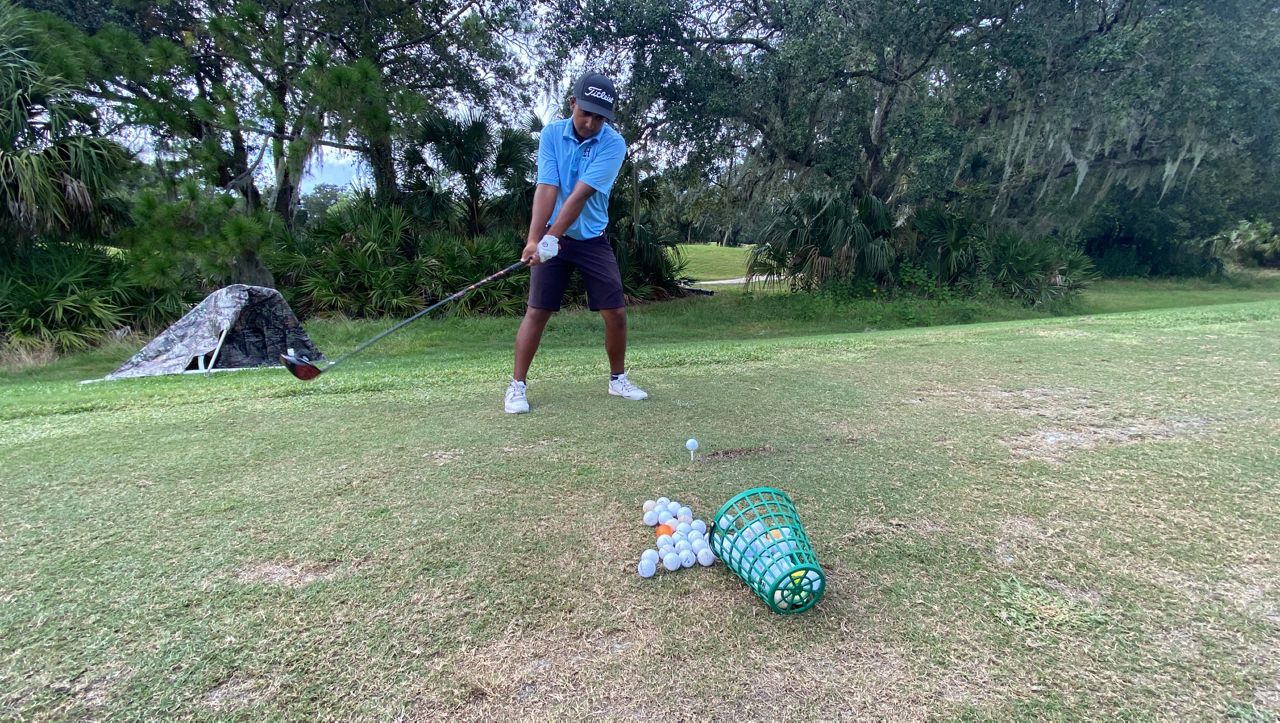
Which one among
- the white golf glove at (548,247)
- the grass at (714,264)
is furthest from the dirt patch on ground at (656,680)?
the grass at (714,264)

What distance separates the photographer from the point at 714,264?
2927 cm

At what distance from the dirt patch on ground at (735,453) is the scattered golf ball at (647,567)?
91 cm

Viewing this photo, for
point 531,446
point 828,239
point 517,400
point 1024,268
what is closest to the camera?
point 531,446

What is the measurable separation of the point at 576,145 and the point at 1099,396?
11.0ft

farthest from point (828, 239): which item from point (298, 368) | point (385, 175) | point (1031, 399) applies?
point (298, 368)

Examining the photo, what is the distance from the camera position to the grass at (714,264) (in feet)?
80.5

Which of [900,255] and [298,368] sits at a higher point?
[900,255]

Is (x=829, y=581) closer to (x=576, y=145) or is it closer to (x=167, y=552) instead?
(x=167, y=552)

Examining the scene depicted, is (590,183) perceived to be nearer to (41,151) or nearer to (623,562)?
(623,562)

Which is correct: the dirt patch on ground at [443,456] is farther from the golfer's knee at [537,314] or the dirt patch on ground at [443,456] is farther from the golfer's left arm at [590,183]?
the golfer's left arm at [590,183]

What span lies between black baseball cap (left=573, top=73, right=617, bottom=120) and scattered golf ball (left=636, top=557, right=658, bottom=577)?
249 cm

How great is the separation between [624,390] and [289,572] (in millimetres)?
2301

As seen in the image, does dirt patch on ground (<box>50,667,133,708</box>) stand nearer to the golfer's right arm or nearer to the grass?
the golfer's right arm

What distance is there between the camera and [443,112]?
35.6 ft
